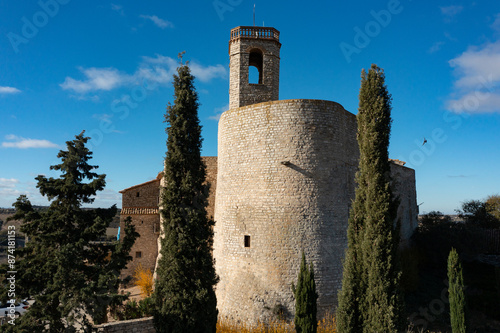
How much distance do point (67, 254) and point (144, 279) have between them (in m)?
8.52

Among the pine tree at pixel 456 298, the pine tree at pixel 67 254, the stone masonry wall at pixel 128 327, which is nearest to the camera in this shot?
the pine tree at pixel 67 254

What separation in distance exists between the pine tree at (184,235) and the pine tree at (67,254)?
136cm

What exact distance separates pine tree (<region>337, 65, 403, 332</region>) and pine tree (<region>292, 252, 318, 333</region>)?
4.54 feet

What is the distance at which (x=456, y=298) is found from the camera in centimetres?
1255

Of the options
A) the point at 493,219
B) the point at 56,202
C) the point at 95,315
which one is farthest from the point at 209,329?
the point at 493,219

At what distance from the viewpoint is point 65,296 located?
8336 mm

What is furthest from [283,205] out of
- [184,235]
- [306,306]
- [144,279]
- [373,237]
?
[144,279]

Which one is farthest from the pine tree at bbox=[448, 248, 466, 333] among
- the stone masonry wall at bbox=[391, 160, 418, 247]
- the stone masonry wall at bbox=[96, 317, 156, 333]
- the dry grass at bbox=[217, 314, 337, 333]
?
the stone masonry wall at bbox=[96, 317, 156, 333]

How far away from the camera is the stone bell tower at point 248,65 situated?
14.7 meters

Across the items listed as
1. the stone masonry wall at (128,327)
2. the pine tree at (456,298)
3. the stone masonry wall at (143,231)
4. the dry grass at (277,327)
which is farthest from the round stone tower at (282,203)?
the stone masonry wall at (143,231)

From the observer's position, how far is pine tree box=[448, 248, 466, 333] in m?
12.4

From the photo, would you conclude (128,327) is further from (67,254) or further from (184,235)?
(184,235)

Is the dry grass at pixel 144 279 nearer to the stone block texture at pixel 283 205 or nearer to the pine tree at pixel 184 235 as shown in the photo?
the stone block texture at pixel 283 205

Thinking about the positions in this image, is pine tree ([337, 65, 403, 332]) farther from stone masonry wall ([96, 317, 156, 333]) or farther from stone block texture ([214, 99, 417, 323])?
stone masonry wall ([96, 317, 156, 333])
